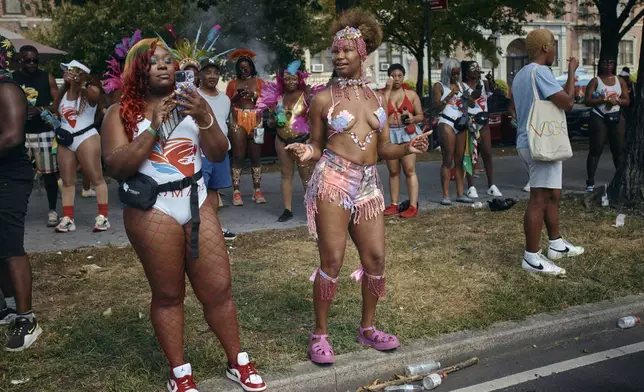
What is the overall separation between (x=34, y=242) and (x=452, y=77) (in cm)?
572

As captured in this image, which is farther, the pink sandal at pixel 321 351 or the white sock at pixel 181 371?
the pink sandal at pixel 321 351

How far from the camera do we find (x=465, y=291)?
548cm

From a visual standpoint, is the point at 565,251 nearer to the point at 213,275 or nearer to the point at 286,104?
the point at 286,104

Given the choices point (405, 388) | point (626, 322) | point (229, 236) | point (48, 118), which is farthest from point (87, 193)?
point (626, 322)

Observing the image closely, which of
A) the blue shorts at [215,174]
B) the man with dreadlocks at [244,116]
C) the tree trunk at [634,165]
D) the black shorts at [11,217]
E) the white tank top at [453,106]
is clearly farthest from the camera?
the man with dreadlocks at [244,116]

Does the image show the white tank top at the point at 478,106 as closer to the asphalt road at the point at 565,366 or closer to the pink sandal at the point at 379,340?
the asphalt road at the point at 565,366

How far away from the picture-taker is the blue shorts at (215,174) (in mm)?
6195

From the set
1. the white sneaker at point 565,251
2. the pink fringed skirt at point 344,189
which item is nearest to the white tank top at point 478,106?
the white sneaker at point 565,251

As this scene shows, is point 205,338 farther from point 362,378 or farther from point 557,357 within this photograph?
point 557,357

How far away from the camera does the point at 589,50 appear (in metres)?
53.7

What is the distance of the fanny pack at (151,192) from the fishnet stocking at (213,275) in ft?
0.24

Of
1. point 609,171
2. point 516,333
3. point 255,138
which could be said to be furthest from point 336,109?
point 609,171

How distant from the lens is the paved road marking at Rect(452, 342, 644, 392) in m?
4.12

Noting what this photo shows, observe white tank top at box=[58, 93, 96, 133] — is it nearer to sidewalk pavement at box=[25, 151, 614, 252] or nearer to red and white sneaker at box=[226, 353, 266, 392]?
sidewalk pavement at box=[25, 151, 614, 252]
